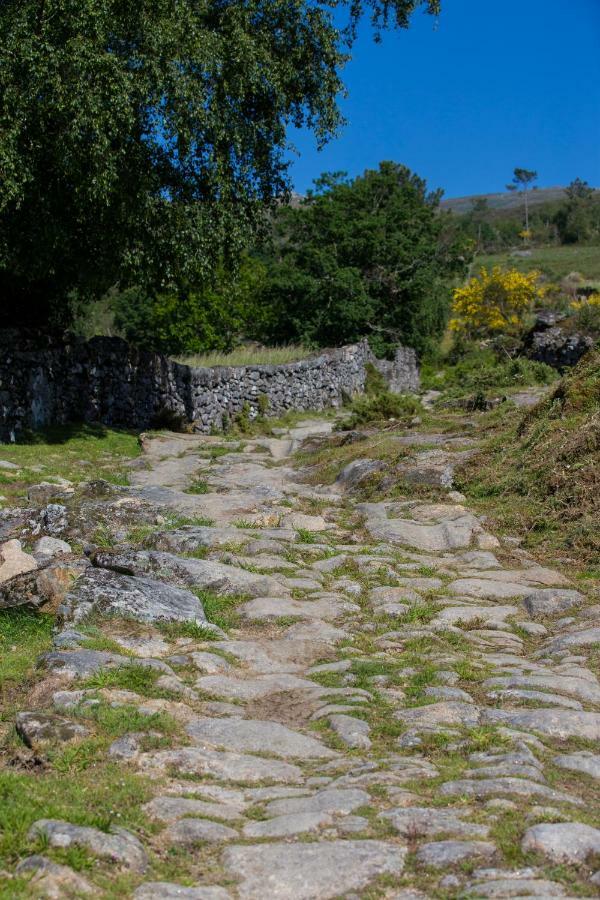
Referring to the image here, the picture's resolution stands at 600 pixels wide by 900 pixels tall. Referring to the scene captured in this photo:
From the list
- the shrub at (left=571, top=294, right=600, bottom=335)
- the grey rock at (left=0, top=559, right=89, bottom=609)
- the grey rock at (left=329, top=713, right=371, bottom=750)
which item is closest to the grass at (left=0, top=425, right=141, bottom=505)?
the grey rock at (left=0, top=559, right=89, bottom=609)

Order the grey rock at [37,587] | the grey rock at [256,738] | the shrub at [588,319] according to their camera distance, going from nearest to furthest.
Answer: the grey rock at [256,738] < the grey rock at [37,587] < the shrub at [588,319]

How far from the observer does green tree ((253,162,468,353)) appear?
97.0 feet

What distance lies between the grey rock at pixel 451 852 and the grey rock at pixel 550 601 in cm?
386

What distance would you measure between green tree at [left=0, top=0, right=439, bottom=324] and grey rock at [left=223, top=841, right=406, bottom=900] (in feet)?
38.6

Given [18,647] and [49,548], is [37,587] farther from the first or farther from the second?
[49,548]

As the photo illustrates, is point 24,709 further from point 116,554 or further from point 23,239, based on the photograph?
point 23,239

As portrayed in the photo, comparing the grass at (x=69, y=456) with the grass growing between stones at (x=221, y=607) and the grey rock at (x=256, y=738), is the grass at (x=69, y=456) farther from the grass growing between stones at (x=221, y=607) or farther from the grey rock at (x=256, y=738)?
the grey rock at (x=256, y=738)

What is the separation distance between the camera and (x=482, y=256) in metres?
68.0

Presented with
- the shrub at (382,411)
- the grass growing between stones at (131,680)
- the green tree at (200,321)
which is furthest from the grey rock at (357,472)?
the green tree at (200,321)

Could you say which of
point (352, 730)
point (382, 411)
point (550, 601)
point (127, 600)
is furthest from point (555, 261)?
point (352, 730)

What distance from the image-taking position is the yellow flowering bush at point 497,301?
31469 mm

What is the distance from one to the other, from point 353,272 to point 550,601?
23401mm

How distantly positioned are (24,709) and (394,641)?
267cm

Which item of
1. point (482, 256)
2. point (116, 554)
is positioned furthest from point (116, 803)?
point (482, 256)
